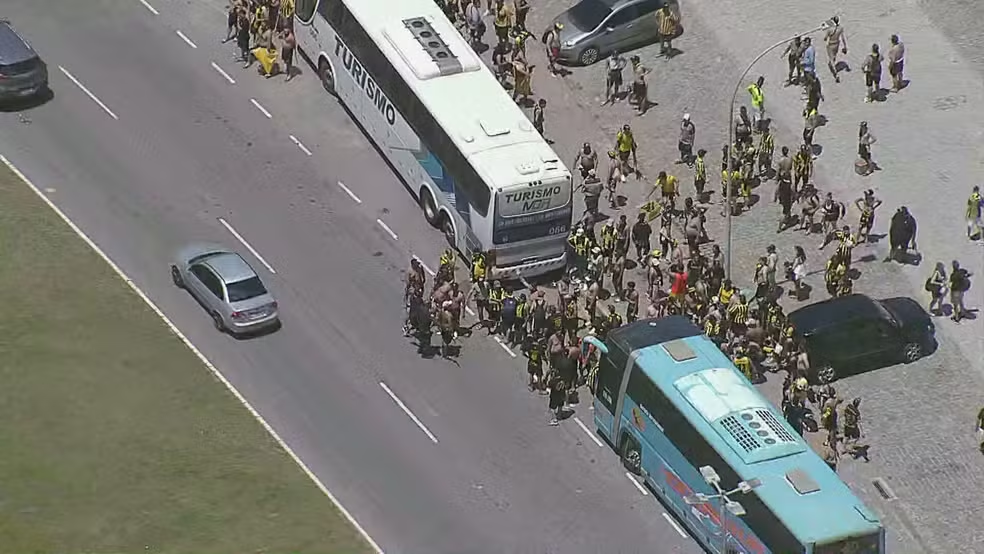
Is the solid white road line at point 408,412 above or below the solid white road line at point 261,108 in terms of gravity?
below

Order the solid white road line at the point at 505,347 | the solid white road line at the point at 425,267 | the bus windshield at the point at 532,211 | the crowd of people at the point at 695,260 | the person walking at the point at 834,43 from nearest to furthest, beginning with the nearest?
the crowd of people at the point at 695,260 < the solid white road line at the point at 505,347 < the bus windshield at the point at 532,211 < the solid white road line at the point at 425,267 < the person walking at the point at 834,43

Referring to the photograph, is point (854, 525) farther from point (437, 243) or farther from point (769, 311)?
point (437, 243)

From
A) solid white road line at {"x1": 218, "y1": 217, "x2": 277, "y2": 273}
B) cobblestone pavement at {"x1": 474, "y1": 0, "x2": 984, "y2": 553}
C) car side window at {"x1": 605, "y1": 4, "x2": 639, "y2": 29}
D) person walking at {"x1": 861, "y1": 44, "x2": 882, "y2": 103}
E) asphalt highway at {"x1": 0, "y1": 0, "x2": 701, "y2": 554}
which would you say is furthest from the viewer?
car side window at {"x1": 605, "y1": 4, "x2": 639, "y2": 29}

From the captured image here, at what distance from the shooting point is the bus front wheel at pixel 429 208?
63.0 meters

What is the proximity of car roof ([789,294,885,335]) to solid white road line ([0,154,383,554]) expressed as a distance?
13655 millimetres

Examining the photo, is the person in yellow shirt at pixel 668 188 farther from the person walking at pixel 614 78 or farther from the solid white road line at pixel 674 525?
the solid white road line at pixel 674 525

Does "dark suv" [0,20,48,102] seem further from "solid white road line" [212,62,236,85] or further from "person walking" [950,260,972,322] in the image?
"person walking" [950,260,972,322]

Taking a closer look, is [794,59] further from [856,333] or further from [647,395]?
[647,395]

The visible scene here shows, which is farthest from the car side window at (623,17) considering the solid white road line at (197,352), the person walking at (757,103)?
the solid white road line at (197,352)

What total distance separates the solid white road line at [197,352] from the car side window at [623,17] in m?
19.3

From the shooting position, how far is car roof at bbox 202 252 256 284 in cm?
5825

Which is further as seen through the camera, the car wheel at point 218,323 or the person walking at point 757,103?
the person walking at point 757,103

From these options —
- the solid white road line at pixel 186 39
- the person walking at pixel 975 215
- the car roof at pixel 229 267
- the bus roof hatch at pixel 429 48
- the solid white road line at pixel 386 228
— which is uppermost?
the bus roof hatch at pixel 429 48

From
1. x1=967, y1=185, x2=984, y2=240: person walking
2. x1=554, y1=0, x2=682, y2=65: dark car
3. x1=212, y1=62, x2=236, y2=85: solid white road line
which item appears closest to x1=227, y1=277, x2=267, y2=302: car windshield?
x1=212, y1=62, x2=236, y2=85: solid white road line
